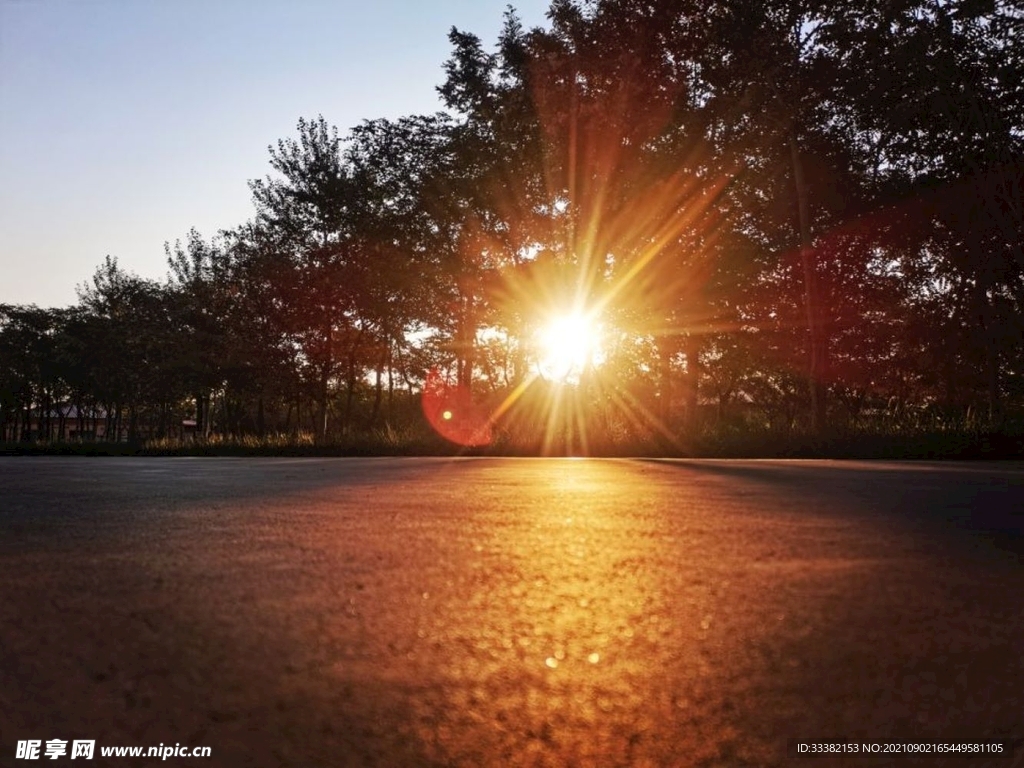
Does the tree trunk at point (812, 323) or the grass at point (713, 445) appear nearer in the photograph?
the grass at point (713, 445)

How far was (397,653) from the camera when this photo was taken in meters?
1.90

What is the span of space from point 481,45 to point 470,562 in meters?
29.5

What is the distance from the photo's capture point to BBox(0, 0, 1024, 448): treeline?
19188 millimetres

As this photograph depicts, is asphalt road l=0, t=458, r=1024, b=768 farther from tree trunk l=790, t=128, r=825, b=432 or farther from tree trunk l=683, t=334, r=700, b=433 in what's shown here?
tree trunk l=683, t=334, r=700, b=433

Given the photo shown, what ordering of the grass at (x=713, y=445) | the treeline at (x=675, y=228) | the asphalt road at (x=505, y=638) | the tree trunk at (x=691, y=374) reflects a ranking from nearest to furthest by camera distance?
the asphalt road at (x=505, y=638)
the grass at (x=713, y=445)
the treeline at (x=675, y=228)
the tree trunk at (x=691, y=374)

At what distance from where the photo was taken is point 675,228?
2244 cm

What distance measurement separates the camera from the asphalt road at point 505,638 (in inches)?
57.7

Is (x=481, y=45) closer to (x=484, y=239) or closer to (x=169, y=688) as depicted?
(x=484, y=239)

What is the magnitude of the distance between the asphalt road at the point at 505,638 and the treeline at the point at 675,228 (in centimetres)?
1515

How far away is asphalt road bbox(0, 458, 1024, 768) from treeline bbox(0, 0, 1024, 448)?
15152 millimetres

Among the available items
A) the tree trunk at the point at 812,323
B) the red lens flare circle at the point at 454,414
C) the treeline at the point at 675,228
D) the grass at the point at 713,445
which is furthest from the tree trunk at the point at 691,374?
the red lens flare circle at the point at 454,414

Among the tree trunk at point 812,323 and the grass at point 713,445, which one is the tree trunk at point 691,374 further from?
the grass at point 713,445

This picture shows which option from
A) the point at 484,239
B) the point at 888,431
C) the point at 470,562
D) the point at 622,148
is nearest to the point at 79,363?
the point at 484,239

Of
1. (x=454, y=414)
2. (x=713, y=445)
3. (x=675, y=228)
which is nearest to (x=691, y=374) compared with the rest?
(x=675, y=228)
